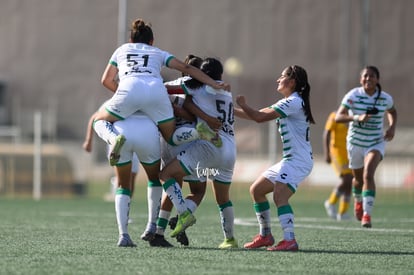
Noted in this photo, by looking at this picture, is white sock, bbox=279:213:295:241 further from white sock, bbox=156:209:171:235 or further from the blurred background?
the blurred background

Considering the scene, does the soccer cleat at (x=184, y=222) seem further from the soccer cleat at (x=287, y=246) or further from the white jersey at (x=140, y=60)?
the white jersey at (x=140, y=60)

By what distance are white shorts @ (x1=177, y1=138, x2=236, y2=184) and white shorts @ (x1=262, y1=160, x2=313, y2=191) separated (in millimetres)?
454

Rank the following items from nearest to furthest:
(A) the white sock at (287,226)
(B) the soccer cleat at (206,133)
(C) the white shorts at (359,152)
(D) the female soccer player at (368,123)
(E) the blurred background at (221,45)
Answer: (B) the soccer cleat at (206,133) → (A) the white sock at (287,226) → (D) the female soccer player at (368,123) → (C) the white shorts at (359,152) → (E) the blurred background at (221,45)

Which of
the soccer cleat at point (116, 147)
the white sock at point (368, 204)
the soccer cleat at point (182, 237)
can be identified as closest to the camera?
the soccer cleat at point (116, 147)

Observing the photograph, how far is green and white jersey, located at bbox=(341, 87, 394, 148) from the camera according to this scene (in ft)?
49.0

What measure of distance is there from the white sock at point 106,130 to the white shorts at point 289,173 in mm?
1655

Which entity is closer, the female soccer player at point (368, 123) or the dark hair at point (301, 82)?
the dark hair at point (301, 82)

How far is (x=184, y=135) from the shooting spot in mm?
10609

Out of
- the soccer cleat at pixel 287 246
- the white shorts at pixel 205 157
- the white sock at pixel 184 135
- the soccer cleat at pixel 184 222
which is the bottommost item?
the soccer cleat at pixel 287 246

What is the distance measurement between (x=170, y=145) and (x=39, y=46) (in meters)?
40.5

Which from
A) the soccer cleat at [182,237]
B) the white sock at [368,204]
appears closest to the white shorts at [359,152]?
the white sock at [368,204]

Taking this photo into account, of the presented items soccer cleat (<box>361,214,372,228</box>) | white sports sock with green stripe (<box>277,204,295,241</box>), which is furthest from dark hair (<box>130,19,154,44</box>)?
soccer cleat (<box>361,214,372,228</box>)

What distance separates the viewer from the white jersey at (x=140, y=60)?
10.6m

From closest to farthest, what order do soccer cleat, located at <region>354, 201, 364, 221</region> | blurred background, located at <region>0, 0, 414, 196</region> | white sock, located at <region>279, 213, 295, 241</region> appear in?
white sock, located at <region>279, 213, 295, 241</region> → soccer cleat, located at <region>354, 201, 364, 221</region> → blurred background, located at <region>0, 0, 414, 196</region>
